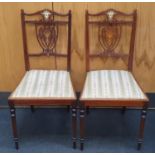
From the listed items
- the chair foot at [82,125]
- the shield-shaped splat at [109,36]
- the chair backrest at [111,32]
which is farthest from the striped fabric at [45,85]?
the shield-shaped splat at [109,36]

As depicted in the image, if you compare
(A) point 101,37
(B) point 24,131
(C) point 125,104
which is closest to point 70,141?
(B) point 24,131

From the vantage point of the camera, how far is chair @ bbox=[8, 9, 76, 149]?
1.93m

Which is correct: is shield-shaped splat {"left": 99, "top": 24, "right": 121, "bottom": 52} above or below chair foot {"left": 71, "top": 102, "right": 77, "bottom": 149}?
above

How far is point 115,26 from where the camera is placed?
86.7 inches

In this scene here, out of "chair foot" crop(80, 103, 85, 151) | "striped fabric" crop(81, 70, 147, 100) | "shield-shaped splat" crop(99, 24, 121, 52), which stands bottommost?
"chair foot" crop(80, 103, 85, 151)

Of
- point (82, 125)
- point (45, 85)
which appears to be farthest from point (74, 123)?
point (45, 85)

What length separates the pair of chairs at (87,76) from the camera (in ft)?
6.32

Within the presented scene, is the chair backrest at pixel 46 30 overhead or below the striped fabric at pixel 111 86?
overhead

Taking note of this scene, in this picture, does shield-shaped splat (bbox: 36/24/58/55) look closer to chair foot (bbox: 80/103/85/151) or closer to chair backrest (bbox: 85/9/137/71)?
chair backrest (bbox: 85/9/137/71)

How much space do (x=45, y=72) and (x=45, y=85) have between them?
0.67 ft

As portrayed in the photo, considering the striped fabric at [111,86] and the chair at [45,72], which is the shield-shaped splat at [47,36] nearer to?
the chair at [45,72]

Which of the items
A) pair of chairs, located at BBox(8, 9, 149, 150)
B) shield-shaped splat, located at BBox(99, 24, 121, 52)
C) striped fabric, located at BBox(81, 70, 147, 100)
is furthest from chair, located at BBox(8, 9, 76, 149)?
shield-shaped splat, located at BBox(99, 24, 121, 52)

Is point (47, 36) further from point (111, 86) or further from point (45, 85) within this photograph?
point (111, 86)

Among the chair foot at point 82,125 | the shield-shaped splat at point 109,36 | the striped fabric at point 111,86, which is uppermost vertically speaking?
the shield-shaped splat at point 109,36
